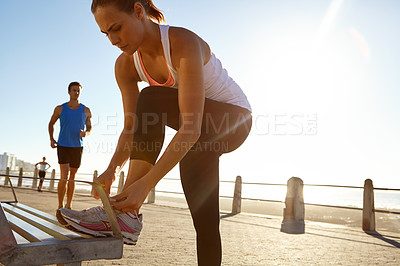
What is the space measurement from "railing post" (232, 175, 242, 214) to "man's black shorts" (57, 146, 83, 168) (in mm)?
6679

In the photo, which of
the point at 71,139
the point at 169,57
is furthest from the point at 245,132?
the point at 71,139

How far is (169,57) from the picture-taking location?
170 centimetres

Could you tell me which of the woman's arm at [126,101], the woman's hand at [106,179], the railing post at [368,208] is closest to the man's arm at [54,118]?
the woman's arm at [126,101]

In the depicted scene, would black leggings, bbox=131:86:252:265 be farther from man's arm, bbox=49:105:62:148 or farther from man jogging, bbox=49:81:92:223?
man's arm, bbox=49:105:62:148

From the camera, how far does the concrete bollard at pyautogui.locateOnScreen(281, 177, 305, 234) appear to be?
292 inches

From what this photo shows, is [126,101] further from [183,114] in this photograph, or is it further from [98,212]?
[98,212]

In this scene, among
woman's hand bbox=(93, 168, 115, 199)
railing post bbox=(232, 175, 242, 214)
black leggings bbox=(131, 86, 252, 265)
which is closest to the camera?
black leggings bbox=(131, 86, 252, 265)

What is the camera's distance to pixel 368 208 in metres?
8.57

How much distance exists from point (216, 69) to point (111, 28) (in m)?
0.60

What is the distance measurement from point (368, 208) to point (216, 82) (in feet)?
A: 26.4

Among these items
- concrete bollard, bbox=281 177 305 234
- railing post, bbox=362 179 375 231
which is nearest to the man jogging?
concrete bollard, bbox=281 177 305 234

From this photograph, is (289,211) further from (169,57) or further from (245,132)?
(169,57)

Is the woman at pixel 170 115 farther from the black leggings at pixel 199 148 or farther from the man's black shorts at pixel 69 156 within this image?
the man's black shorts at pixel 69 156

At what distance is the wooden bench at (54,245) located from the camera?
42.1 inches
